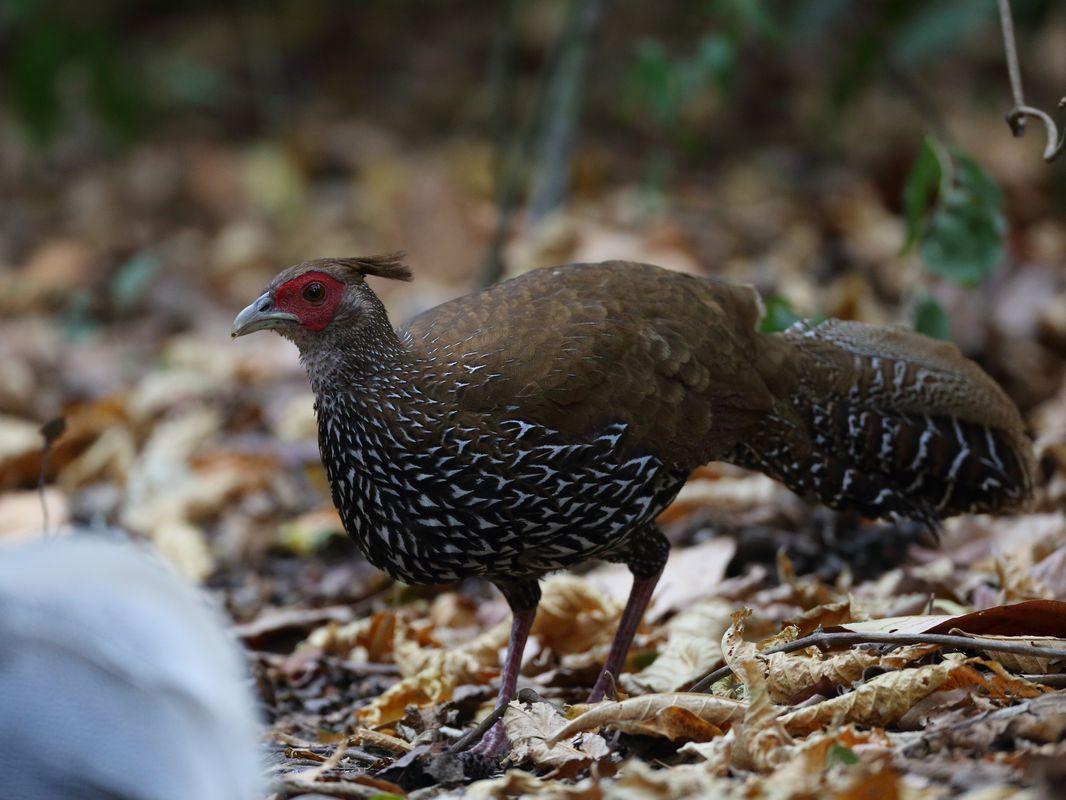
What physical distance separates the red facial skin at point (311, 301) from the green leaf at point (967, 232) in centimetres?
253

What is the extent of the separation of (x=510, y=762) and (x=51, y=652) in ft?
4.18

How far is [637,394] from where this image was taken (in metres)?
4.19

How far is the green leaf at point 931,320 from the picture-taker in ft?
18.3

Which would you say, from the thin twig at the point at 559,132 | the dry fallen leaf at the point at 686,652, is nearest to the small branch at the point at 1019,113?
the dry fallen leaf at the point at 686,652

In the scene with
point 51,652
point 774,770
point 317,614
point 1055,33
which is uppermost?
point 1055,33

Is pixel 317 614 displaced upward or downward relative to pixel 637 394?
downward

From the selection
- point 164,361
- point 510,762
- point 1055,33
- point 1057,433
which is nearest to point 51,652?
point 510,762

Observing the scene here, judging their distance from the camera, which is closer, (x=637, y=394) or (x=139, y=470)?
(x=637, y=394)

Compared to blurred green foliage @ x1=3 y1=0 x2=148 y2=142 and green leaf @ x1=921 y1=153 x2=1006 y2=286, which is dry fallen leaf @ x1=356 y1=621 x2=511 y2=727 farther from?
blurred green foliage @ x1=3 y1=0 x2=148 y2=142

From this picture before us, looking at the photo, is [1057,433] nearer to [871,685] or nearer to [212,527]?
[871,685]

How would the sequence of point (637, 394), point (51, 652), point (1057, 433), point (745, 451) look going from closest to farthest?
point (51, 652) → point (637, 394) → point (745, 451) → point (1057, 433)

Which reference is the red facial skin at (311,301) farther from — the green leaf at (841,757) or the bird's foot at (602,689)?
the green leaf at (841,757)

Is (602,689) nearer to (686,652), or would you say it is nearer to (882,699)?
(686,652)

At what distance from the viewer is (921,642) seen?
3365 mm
